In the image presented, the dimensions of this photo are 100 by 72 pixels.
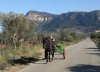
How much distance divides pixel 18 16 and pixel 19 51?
18417mm

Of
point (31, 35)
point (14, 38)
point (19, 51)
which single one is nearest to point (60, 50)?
point (19, 51)

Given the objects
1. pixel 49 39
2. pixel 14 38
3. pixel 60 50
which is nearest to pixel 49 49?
pixel 49 39

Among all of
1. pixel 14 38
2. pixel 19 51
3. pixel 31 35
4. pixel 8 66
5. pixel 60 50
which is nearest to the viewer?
pixel 8 66

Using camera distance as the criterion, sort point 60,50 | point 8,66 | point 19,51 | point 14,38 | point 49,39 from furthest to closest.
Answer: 1. point 14,38
2. point 19,51
3. point 60,50
4. point 49,39
5. point 8,66

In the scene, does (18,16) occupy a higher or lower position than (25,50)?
higher

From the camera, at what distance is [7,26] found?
48.6m

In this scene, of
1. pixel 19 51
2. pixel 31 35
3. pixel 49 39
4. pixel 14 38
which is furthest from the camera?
pixel 31 35

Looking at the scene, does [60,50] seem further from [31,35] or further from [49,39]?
[31,35]

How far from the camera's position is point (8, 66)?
19.4 m

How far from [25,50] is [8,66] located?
12973mm

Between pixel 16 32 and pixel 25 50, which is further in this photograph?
pixel 16 32

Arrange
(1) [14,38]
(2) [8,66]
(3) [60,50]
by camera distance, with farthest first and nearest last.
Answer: (1) [14,38] → (3) [60,50] → (2) [8,66]

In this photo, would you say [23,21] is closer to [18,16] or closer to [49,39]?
[18,16]

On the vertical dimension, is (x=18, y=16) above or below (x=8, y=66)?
above
